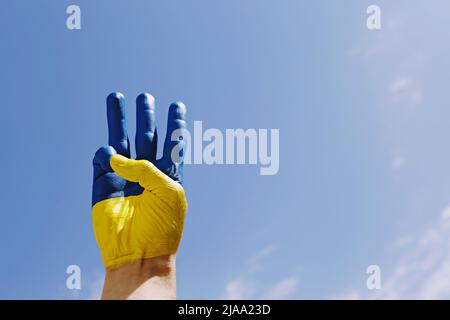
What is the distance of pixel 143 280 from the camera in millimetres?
3457

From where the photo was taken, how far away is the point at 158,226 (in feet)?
12.0

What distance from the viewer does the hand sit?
364cm

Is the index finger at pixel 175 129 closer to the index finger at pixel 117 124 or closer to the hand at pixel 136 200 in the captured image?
the hand at pixel 136 200

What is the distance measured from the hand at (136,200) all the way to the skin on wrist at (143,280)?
2.0 inches

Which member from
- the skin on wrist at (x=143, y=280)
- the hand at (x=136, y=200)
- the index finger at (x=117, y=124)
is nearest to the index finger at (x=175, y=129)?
the hand at (x=136, y=200)

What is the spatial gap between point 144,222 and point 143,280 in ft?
1.41

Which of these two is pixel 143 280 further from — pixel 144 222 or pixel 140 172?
pixel 140 172

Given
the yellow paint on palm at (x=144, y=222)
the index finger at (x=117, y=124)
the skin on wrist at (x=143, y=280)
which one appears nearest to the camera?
the skin on wrist at (x=143, y=280)

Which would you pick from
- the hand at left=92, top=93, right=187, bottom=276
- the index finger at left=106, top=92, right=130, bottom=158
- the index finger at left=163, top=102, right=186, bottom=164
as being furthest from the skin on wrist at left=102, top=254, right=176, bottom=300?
the index finger at left=106, top=92, right=130, bottom=158

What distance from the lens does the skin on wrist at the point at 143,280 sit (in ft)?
11.2

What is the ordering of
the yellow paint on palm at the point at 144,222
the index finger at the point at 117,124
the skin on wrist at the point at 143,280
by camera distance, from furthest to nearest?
1. the index finger at the point at 117,124
2. the yellow paint on palm at the point at 144,222
3. the skin on wrist at the point at 143,280

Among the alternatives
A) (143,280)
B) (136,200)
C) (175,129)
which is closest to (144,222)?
(136,200)
